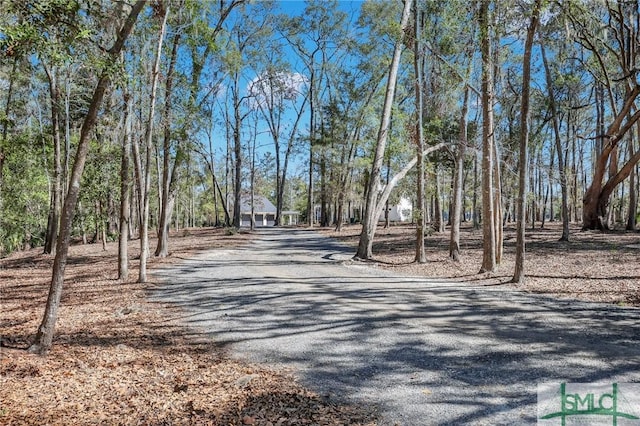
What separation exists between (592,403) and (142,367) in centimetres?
460

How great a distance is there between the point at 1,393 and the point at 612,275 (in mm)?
11305

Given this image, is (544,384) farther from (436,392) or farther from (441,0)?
(441,0)

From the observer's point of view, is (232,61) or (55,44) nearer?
(55,44)

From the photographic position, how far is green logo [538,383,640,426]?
333cm

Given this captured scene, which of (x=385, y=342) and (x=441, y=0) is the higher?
(x=441, y=0)

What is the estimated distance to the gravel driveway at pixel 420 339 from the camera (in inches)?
151

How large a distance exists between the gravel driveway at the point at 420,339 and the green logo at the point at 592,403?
5.5 inches

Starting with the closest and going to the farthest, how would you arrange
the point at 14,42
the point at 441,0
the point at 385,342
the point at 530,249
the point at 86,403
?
the point at 86,403 < the point at 14,42 < the point at 385,342 < the point at 441,0 < the point at 530,249

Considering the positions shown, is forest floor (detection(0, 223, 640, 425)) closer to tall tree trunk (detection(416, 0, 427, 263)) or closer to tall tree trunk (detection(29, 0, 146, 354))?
tall tree trunk (detection(29, 0, 146, 354))

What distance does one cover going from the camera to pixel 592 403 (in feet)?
11.9

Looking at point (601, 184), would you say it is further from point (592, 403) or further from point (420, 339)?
point (592, 403)

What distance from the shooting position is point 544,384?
158 inches

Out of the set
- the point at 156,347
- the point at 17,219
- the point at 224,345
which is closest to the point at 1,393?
the point at 156,347

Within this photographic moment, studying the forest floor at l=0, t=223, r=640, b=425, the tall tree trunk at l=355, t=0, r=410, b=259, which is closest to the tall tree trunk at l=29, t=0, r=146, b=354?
the forest floor at l=0, t=223, r=640, b=425
